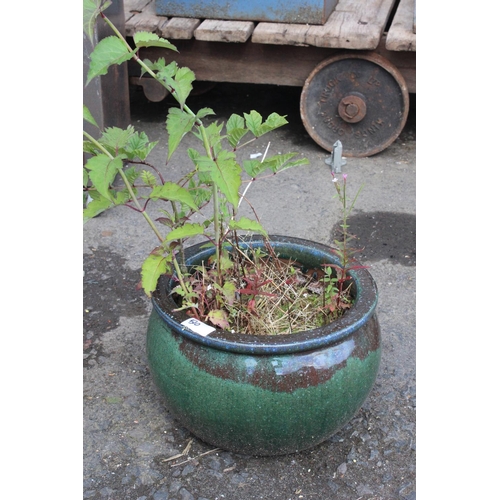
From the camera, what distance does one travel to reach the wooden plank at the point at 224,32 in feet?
12.5

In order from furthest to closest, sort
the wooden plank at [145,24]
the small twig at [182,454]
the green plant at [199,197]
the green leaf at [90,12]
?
the wooden plank at [145,24] < the small twig at [182,454] < the green plant at [199,197] < the green leaf at [90,12]

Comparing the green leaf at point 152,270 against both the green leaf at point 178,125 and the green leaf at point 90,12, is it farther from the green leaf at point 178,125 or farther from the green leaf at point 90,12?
the green leaf at point 90,12

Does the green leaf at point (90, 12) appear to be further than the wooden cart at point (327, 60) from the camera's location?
No

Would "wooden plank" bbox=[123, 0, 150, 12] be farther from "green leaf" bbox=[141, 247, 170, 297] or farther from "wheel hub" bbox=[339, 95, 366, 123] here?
"green leaf" bbox=[141, 247, 170, 297]

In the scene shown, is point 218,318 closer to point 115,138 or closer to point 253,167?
point 253,167

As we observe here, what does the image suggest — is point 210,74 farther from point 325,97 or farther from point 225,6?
point 325,97

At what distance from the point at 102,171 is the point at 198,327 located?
20.0 inches

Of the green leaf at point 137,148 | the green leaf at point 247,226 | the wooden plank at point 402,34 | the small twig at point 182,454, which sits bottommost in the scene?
the small twig at point 182,454

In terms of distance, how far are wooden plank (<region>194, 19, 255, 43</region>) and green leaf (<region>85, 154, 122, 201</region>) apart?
2.43 m

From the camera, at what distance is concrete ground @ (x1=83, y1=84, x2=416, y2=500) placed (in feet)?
6.40

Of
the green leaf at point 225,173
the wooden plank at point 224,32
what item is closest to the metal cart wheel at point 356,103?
the wooden plank at point 224,32

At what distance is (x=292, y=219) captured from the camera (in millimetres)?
3531

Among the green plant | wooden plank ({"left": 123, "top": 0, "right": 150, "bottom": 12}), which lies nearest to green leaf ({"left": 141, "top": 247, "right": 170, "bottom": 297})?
the green plant

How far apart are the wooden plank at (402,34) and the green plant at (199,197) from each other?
2132 mm
